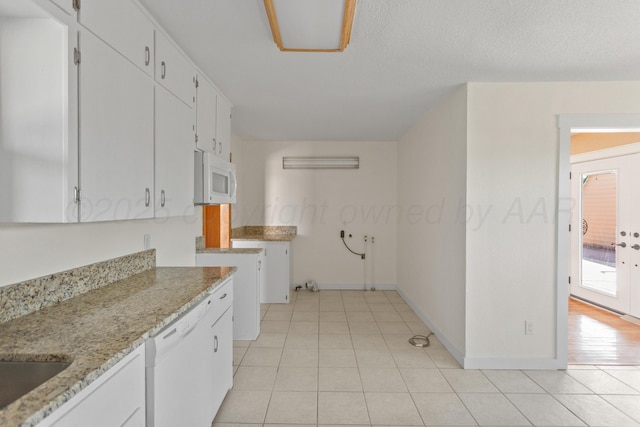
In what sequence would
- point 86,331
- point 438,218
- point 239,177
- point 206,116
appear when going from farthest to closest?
point 239,177 → point 438,218 → point 206,116 → point 86,331

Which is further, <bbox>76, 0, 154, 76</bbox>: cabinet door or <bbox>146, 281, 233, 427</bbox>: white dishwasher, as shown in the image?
<bbox>76, 0, 154, 76</bbox>: cabinet door

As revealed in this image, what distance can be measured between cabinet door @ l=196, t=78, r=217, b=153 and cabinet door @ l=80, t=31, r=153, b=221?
0.82 meters

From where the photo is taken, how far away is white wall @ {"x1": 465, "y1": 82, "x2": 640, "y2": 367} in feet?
9.35

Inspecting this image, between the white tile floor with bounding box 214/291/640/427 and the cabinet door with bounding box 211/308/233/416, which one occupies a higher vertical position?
the cabinet door with bounding box 211/308/233/416

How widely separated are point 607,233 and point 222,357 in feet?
16.5

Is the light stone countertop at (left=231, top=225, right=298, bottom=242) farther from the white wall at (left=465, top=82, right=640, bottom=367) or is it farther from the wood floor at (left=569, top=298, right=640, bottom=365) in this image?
the wood floor at (left=569, top=298, right=640, bottom=365)

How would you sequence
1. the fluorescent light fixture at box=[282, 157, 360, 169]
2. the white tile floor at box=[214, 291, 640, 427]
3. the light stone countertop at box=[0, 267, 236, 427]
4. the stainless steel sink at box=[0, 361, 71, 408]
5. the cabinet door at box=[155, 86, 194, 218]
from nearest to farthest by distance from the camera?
1. the light stone countertop at box=[0, 267, 236, 427]
2. the stainless steel sink at box=[0, 361, 71, 408]
3. the cabinet door at box=[155, 86, 194, 218]
4. the white tile floor at box=[214, 291, 640, 427]
5. the fluorescent light fixture at box=[282, 157, 360, 169]

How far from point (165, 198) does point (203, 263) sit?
1344mm

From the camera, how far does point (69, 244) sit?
1.69 meters

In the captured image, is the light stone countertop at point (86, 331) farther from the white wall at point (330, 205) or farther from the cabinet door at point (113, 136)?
the white wall at point (330, 205)

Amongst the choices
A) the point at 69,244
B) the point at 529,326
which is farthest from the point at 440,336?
the point at 69,244

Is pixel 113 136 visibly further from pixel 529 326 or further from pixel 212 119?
pixel 529 326

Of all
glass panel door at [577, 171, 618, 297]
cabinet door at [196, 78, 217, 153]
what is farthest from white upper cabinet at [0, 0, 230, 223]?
glass panel door at [577, 171, 618, 297]

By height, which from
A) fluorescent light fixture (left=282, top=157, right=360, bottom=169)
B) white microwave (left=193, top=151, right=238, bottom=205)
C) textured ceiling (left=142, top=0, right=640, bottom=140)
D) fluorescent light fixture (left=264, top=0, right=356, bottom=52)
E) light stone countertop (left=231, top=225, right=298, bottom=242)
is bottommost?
light stone countertop (left=231, top=225, right=298, bottom=242)
